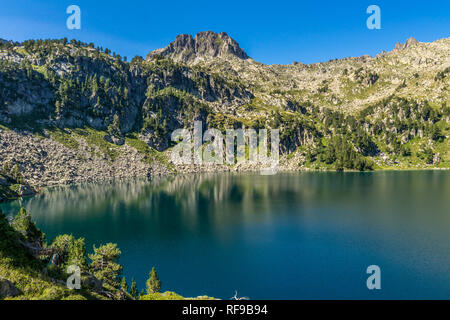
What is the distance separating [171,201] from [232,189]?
140 ft

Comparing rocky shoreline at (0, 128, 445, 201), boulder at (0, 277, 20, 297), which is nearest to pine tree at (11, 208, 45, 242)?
boulder at (0, 277, 20, 297)

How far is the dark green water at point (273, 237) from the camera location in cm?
4712

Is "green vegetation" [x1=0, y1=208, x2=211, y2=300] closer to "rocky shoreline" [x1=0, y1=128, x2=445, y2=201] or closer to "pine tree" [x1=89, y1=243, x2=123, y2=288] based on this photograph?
"pine tree" [x1=89, y1=243, x2=123, y2=288]

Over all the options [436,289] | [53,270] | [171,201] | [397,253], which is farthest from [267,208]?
[53,270]

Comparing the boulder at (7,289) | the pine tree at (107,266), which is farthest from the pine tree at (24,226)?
the boulder at (7,289)

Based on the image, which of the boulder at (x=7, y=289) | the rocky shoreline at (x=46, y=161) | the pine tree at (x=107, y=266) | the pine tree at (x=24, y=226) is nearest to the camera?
the boulder at (x=7, y=289)

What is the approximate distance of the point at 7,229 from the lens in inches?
1173

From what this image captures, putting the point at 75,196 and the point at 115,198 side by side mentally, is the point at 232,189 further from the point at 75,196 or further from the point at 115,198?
the point at 75,196

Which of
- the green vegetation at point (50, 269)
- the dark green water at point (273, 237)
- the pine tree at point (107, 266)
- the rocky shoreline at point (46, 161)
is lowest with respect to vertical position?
the dark green water at point (273, 237)

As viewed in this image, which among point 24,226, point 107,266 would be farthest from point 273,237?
point 24,226

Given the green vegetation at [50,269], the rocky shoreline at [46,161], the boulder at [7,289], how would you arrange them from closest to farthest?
the boulder at [7,289] < the green vegetation at [50,269] < the rocky shoreline at [46,161]

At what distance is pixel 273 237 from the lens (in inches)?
2817

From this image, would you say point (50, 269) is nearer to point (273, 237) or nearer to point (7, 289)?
point (7, 289)

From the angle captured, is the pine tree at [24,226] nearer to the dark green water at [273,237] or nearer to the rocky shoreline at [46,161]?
the dark green water at [273,237]
